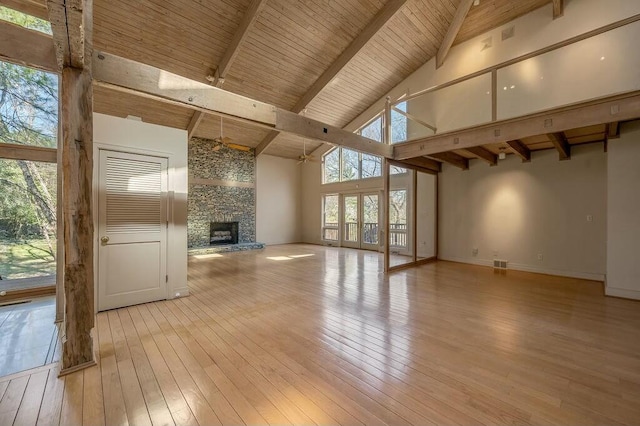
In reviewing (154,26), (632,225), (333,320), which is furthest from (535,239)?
(154,26)

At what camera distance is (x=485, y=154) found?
5.91 m

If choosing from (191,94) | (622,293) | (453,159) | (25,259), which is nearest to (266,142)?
(453,159)

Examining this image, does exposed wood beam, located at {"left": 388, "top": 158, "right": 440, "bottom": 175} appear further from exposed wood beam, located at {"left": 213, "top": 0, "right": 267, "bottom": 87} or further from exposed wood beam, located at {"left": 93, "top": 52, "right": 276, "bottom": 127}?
exposed wood beam, located at {"left": 213, "top": 0, "right": 267, "bottom": 87}

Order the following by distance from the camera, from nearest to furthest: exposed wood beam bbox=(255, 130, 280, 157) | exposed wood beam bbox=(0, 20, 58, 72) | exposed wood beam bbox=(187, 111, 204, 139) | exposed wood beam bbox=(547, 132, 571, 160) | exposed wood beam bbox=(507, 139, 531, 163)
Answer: exposed wood beam bbox=(0, 20, 58, 72), exposed wood beam bbox=(547, 132, 571, 160), exposed wood beam bbox=(507, 139, 531, 163), exposed wood beam bbox=(187, 111, 204, 139), exposed wood beam bbox=(255, 130, 280, 157)

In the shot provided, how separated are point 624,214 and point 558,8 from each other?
14.9 ft

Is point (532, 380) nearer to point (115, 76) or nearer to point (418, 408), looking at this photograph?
point (418, 408)

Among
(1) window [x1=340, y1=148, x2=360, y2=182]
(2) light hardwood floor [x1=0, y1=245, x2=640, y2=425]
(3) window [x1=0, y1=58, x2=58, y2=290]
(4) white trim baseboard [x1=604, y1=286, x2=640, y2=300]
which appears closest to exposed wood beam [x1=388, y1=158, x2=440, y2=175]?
(2) light hardwood floor [x1=0, y1=245, x2=640, y2=425]

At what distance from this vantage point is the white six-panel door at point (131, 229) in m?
3.43

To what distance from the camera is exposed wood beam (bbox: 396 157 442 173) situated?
617 cm

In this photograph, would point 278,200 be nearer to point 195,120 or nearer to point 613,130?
point 195,120

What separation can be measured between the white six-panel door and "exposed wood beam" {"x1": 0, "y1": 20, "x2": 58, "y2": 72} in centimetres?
132

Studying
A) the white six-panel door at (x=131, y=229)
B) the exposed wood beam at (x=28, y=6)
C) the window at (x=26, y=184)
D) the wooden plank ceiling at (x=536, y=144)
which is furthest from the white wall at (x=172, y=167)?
the wooden plank ceiling at (x=536, y=144)

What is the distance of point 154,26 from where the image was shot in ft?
18.0

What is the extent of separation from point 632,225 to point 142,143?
732 cm
